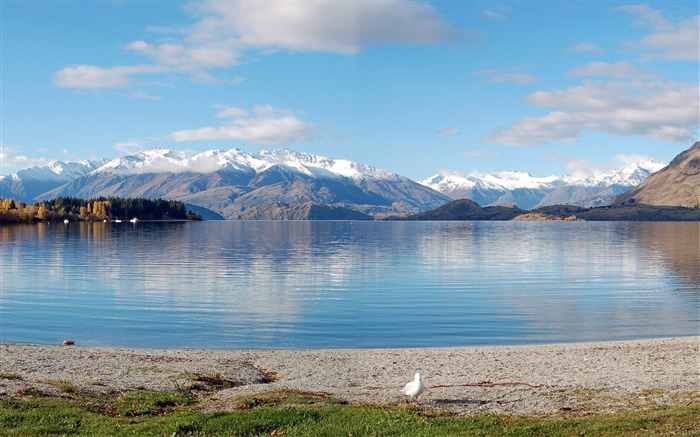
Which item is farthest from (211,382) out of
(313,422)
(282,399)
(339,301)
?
(339,301)

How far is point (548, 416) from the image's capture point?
27.2 meters

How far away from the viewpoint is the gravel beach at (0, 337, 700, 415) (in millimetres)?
31203

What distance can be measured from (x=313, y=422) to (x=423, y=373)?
16.7 meters

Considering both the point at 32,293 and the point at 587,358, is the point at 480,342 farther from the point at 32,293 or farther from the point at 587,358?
the point at 32,293

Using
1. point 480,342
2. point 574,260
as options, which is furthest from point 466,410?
point 574,260

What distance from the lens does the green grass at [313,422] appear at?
23.7 meters

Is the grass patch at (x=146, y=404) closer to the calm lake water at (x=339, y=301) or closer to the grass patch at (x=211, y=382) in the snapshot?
the grass patch at (x=211, y=382)

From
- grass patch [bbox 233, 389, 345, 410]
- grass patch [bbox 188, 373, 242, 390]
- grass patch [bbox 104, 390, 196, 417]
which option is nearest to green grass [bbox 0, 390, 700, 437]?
grass patch [bbox 104, 390, 196, 417]

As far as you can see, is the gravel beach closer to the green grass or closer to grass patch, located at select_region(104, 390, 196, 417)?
grass patch, located at select_region(104, 390, 196, 417)

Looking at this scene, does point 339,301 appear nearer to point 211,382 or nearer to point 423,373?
point 423,373

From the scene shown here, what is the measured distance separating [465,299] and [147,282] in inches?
1854

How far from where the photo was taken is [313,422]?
25281 mm

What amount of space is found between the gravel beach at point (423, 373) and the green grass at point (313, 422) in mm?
2545

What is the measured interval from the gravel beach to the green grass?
8.35 feet
